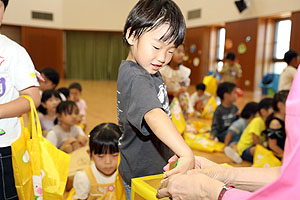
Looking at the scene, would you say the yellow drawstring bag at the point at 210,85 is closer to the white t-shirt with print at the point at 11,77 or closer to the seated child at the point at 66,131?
the seated child at the point at 66,131

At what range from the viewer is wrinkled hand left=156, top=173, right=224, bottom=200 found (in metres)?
0.75

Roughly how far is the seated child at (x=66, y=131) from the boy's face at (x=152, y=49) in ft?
7.21

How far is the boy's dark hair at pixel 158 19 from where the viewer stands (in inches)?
37.1

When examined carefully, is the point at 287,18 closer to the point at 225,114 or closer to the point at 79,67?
the point at 225,114

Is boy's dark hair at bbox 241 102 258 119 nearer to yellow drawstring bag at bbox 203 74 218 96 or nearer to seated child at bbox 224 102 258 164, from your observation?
seated child at bbox 224 102 258 164

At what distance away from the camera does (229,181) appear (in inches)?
34.8

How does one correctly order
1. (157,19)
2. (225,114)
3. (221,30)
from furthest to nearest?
(221,30), (225,114), (157,19)

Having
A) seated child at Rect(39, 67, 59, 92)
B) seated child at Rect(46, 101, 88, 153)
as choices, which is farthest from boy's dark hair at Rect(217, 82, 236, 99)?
Result: seated child at Rect(39, 67, 59, 92)

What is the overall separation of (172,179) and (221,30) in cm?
1070

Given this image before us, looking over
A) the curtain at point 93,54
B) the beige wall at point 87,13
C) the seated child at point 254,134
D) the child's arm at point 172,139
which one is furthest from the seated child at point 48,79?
the curtain at point 93,54

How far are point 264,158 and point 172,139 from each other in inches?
87.3

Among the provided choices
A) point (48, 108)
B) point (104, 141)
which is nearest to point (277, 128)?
point (104, 141)

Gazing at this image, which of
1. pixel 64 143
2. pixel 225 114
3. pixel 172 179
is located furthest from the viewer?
pixel 225 114

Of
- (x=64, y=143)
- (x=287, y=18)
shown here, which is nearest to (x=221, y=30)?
(x=287, y=18)
